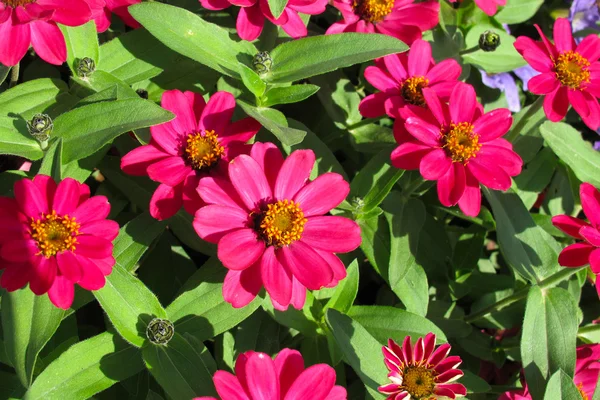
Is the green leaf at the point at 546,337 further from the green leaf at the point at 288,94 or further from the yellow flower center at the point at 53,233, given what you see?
the yellow flower center at the point at 53,233

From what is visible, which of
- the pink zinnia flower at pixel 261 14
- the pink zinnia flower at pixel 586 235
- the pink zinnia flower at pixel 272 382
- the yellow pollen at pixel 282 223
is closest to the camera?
Answer: the pink zinnia flower at pixel 272 382

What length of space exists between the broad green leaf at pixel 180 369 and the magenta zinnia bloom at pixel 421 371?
0.38 meters

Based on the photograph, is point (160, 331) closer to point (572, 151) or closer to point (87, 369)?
point (87, 369)

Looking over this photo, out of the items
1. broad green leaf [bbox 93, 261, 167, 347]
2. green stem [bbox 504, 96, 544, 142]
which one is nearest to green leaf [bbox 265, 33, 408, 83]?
green stem [bbox 504, 96, 544, 142]

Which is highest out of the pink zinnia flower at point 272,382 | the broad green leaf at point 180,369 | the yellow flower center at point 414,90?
the yellow flower center at point 414,90

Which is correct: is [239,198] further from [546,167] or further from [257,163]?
[546,167]

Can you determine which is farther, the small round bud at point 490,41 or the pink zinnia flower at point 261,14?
the small round bud at point 490,41

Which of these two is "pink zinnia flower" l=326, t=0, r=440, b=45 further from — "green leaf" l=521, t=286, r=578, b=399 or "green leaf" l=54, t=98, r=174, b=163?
"green leaf" l=521, t=286, r=578, b=399

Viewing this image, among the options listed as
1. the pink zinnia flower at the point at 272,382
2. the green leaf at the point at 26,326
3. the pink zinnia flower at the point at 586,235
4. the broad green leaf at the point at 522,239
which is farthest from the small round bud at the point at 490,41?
the green leaf at the point at 26,326

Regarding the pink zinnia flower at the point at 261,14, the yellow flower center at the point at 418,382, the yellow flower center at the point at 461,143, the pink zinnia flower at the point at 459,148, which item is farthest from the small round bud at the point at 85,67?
the yellow flower center at the point at 418,382

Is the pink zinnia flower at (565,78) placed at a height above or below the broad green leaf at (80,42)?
above

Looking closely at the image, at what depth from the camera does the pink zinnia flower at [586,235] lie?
1348mm

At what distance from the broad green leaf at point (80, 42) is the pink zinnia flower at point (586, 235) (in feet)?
3.98

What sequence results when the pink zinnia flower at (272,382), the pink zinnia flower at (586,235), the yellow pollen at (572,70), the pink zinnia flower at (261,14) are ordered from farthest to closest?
the yellow pollen at (572,70) < the pink zinnia flower at (261,14) < the pink zinnia flower at (586,235) < the pink zinnia flower at (272,382)
